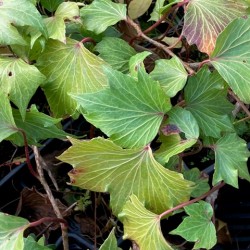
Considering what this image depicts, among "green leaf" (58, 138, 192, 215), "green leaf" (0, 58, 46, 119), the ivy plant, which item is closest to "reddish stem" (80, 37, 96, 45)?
the ivy plant

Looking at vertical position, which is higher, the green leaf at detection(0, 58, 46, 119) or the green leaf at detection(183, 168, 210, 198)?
the green leaf at detection(0, 58, 46, 119)

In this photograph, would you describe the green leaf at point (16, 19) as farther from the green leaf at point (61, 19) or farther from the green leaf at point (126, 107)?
the green leaf at point (126, 107)

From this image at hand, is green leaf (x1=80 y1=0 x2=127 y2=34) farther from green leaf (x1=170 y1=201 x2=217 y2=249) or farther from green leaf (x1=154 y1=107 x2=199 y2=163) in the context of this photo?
green leaf (x1=170 y1=201 x2=217 y2=249)

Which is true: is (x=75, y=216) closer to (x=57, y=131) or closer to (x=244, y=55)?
(x=57, y=131)

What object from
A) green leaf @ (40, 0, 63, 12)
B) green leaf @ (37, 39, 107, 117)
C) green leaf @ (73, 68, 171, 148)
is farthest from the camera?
green leaf @ (40, 0, 63, 12)

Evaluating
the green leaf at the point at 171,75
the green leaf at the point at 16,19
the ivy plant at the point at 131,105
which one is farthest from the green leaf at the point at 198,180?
the green leaf at the point at 16,19

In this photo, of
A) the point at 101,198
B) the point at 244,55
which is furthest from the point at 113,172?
the point at 101,198
